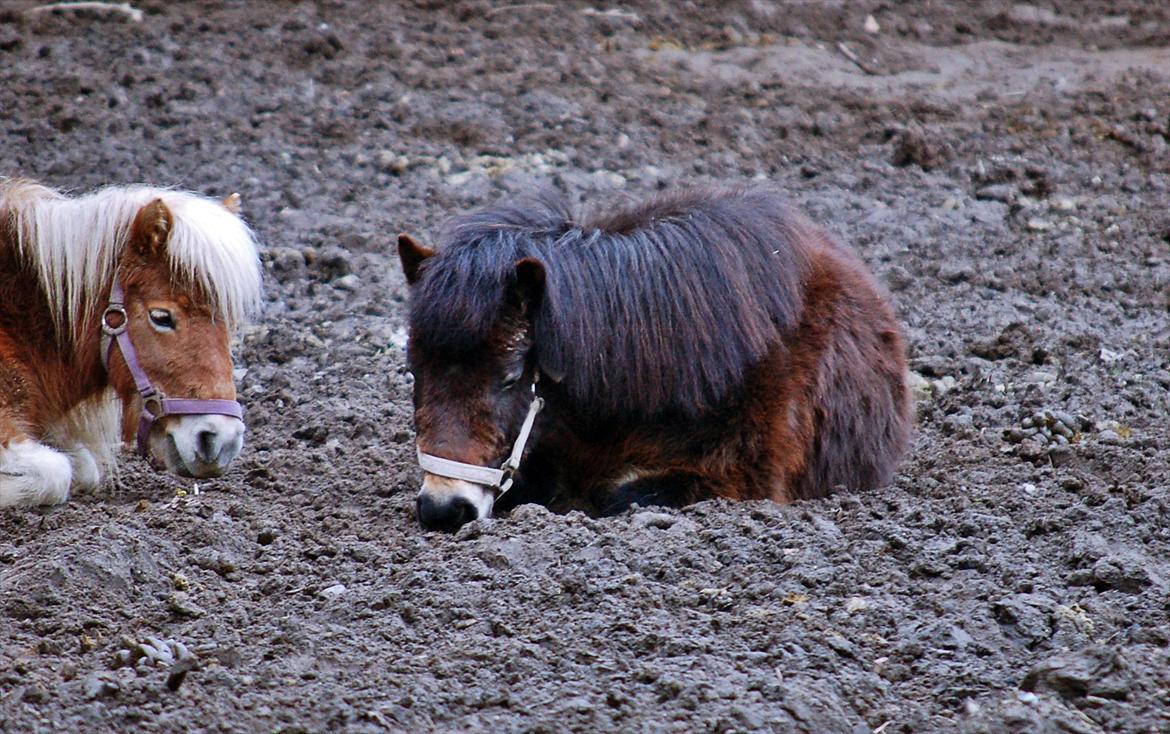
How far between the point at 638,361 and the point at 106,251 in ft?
7.00

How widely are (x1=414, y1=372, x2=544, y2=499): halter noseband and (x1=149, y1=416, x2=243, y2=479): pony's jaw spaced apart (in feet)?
2.47

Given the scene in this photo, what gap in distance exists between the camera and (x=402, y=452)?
6.16 metres

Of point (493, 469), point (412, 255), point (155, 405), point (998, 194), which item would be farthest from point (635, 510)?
point (998, 194)

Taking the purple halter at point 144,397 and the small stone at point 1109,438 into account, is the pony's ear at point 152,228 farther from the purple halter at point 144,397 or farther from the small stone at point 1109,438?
the small stone at point 1109,438

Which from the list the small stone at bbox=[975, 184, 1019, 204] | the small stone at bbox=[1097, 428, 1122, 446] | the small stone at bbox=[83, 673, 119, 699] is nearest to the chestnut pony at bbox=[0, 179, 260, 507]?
the small stone at bbox=[83, 673, 119, 699]

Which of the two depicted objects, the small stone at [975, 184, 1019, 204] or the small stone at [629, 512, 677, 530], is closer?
the small stone at [629, 512, 677, 530]

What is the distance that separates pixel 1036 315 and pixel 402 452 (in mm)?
4134

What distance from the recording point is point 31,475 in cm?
521

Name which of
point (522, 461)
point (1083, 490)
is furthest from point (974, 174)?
point (522, 461)

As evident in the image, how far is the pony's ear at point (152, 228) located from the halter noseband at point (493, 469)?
133cm

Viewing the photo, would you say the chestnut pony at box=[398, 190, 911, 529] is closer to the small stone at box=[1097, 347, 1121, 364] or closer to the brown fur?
the brown fur

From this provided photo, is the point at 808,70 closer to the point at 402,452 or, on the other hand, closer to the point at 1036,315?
the point at 1036,315

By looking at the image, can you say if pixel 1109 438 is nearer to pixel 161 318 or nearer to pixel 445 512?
pixel 445 512

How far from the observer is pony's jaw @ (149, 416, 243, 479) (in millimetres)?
5160
